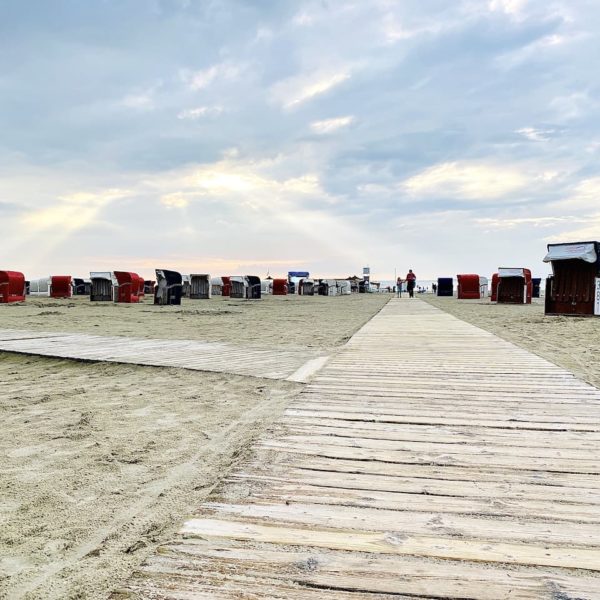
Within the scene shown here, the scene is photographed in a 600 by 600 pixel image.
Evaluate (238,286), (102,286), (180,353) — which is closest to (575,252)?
(180,353)

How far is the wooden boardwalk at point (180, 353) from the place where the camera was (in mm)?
6621

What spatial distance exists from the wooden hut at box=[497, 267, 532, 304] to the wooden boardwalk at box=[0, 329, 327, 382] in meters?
21.6

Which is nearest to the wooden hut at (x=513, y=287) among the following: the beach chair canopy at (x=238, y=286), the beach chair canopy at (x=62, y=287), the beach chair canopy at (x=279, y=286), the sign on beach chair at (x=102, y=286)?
the beach chair canopy at (x=238, y=286)

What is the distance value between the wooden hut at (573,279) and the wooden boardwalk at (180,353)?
11273 millimetres

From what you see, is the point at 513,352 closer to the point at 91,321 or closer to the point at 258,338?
the point at 258,338

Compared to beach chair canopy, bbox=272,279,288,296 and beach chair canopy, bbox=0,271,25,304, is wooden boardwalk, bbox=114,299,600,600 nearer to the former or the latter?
beach chair canopy, bbox=0,271,25,304

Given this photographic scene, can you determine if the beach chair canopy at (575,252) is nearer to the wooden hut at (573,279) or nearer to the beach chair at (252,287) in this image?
the wooden hut at (573,279)

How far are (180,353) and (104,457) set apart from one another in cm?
458

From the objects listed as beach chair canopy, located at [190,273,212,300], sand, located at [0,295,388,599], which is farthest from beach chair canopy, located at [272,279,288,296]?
sand, located at [0,295,388,599]

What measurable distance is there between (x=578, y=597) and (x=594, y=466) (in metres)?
1.36

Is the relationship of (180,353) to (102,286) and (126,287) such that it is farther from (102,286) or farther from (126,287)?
(102,286)

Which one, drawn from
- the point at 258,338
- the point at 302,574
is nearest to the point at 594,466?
the point at 302,574

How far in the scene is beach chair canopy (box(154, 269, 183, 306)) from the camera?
23859 mm

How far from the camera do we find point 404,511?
2154 millimetres
